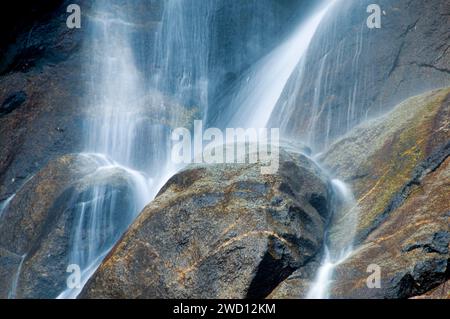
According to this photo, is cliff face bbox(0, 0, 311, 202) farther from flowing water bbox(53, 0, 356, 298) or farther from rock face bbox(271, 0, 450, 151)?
rock face bbox(271, 0, 450, 151)

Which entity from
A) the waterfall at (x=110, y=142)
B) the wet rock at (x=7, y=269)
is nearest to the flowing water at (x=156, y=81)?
the waterfall at (x=110, y=142)

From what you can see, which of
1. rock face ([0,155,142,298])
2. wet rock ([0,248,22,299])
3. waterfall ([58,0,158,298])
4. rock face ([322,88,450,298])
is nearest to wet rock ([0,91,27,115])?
waterfall ([58,0,158,298])

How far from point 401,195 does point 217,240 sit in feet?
11.4

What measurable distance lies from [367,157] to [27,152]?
1003cm

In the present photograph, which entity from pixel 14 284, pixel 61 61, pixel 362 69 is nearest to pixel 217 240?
pixel 14 284

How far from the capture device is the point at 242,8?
1808cm

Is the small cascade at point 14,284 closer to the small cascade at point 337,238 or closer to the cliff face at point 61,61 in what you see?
the cliff face at point 61,61

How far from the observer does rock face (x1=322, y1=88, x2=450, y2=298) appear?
270 inches

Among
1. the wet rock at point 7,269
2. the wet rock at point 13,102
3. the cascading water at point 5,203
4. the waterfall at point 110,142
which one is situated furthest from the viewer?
the wet rock at point 13,102

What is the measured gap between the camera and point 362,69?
13.1 metres

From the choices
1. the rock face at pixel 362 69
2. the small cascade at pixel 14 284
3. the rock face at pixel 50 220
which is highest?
the rock face at pixel 362 69

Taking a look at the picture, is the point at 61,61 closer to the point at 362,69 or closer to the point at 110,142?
the point at 110,142

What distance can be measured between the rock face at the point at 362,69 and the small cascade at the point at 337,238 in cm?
299

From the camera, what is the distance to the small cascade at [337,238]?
7.56 meters
